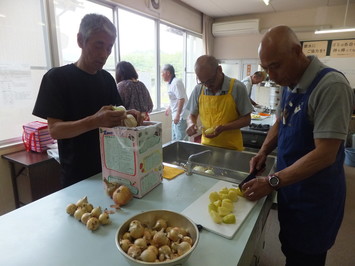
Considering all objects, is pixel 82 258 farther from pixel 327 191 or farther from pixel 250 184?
pixel 327 191

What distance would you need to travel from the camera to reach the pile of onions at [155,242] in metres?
0.60

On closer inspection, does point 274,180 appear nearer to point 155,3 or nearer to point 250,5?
point 155,3

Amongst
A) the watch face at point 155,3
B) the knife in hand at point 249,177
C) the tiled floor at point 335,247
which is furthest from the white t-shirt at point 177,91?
the knife in hand at point 249,177

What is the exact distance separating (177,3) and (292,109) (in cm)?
413

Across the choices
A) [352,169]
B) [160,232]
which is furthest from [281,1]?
[160,232]

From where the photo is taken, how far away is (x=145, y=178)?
3.30 ft

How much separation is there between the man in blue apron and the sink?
40cm

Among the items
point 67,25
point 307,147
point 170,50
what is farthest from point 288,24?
point 307,147

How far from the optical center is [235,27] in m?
5.28

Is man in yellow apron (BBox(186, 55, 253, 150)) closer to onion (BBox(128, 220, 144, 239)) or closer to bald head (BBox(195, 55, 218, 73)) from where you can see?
bald head (BBox(195, 55, 218, 73))

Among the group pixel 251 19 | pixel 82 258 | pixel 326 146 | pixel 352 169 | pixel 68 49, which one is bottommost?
pixel 352 169

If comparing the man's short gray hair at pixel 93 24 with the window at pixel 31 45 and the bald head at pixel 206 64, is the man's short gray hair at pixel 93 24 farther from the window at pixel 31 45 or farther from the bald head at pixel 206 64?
the window at pixel 31 45

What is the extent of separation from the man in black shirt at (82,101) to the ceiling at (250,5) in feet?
12.7

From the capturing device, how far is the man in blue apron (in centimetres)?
84
